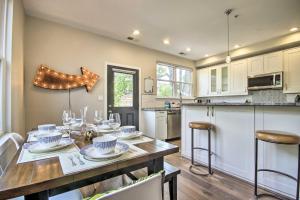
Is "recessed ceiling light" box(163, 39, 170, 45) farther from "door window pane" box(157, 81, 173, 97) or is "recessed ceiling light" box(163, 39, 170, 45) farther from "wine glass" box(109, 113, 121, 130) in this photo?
"wine glass" box(109, 113, 121, 130)

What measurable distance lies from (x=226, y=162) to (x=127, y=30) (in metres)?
3.33

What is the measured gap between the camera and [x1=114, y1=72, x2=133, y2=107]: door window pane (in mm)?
4125

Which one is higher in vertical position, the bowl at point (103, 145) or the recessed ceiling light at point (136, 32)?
the recessed ceiling light at point (136, 32)

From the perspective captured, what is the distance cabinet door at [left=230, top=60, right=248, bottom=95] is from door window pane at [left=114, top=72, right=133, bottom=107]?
3.22 meters

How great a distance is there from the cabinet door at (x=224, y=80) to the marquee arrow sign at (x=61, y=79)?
4.02m

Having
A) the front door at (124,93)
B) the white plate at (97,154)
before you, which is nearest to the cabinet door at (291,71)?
the front door at (124,93)

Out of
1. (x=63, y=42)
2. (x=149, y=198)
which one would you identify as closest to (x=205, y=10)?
(x=63, y=42)

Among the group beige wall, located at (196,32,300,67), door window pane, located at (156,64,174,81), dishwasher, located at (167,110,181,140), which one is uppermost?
beige wall, located at (196,32,300,67)

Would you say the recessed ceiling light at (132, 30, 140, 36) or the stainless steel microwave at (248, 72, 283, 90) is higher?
the recessed ceiling light at (132, 30, 140, 36)

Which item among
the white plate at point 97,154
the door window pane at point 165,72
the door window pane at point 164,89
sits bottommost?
the white plate at point 97,154

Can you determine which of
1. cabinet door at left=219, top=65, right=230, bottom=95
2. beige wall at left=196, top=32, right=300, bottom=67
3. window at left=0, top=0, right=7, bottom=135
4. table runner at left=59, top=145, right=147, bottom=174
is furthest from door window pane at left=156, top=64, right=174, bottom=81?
table runner at left=59, top=145, right=147, bottom=174

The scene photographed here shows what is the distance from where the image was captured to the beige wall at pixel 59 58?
117 inches

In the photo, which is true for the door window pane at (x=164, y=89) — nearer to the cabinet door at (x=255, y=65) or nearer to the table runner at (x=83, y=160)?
the cabinet door at (x=255, y=65)

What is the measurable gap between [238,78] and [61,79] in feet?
16.0
